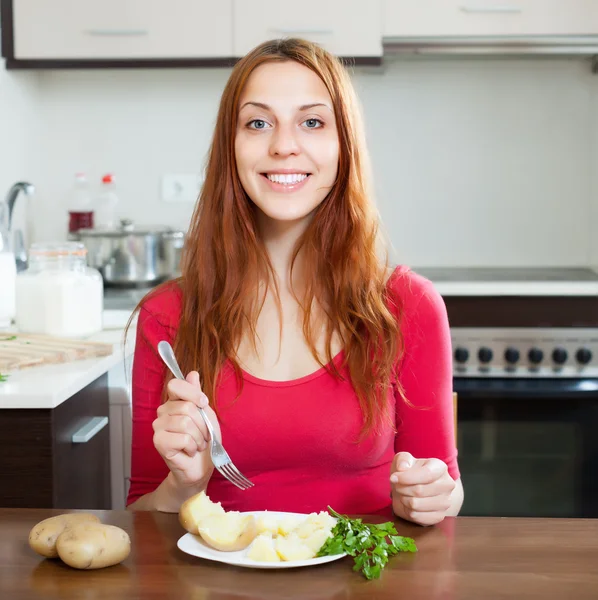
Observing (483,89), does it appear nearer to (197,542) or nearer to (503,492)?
(503,492)

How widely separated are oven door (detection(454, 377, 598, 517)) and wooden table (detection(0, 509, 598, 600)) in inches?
59.8

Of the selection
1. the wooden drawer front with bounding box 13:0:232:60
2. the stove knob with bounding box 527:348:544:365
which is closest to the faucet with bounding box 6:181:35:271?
the wooden drawer front with bounding box 13:0:232:60

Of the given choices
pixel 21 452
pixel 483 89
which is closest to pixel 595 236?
pixel 483 89

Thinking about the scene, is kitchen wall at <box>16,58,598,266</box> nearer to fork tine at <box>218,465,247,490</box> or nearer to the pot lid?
the pot lid

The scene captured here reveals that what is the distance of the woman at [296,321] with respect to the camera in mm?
1291

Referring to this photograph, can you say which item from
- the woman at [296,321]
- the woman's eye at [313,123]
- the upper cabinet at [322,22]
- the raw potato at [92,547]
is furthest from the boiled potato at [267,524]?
the upper cabinet at [322,22]

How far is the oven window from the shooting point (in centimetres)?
245

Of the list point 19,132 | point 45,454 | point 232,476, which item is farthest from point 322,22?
point 232,476

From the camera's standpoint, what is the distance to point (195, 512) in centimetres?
92

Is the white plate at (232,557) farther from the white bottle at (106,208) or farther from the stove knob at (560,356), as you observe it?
Answer: the white bottle at (106,208)

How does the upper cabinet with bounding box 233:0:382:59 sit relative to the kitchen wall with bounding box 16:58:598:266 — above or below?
above

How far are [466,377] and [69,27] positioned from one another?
144 cm

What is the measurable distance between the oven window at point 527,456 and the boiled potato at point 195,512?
1.60m

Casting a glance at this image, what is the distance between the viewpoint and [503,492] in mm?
2477
